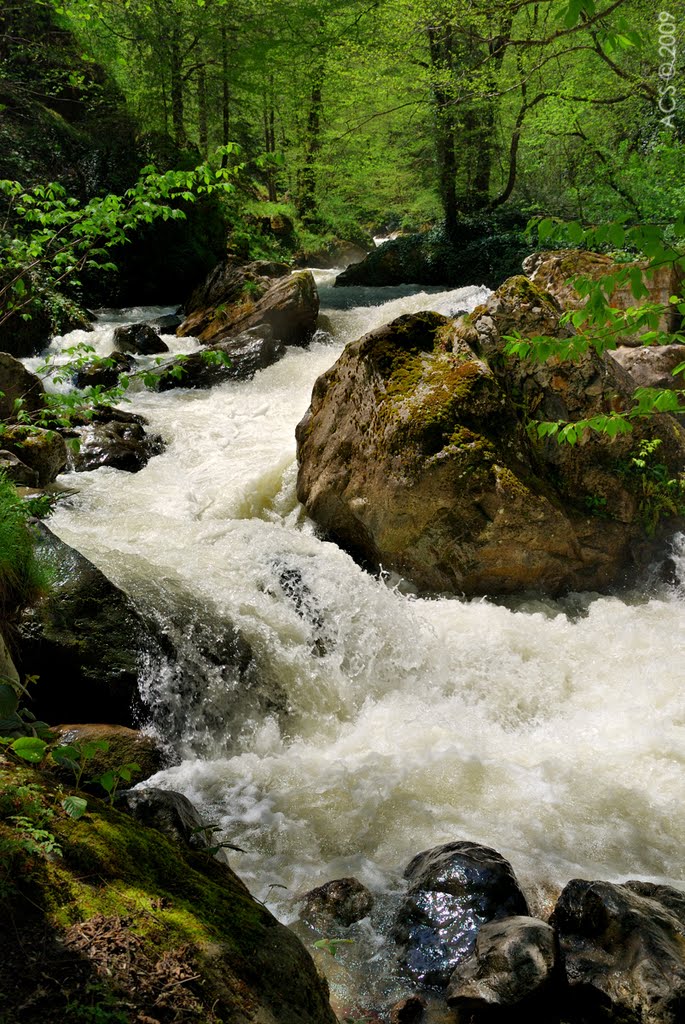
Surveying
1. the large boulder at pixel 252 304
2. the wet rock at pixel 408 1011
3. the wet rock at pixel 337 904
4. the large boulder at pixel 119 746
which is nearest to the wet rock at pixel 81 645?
the large boulder at pixel 119 746

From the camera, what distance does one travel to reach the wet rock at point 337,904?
10.2 ft

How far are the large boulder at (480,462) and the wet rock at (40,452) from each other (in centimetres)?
283

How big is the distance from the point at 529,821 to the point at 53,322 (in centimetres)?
1211

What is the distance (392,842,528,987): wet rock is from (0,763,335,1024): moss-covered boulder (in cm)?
85

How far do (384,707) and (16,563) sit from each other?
2787mm

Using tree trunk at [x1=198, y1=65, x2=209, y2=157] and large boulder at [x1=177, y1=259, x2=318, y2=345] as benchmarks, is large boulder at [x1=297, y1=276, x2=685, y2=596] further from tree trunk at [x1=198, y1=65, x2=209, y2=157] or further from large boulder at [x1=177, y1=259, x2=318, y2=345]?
tree trunk at [x1=198, y1=65, x2=209, y2=157]

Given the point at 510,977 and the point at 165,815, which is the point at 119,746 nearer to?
the point at 165,815

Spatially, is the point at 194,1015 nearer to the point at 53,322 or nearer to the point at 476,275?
the point at 53,322

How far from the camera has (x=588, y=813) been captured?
3.95 metres

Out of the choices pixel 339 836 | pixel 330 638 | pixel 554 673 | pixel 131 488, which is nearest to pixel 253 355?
pixel 131 488

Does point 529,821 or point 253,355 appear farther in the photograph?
point 253,355

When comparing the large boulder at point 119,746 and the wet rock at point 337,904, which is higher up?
the large boulder at point 119,746

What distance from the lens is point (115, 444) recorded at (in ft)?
28.2

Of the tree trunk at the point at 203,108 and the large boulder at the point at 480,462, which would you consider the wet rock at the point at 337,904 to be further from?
the tree trunk at the point at 203,108
